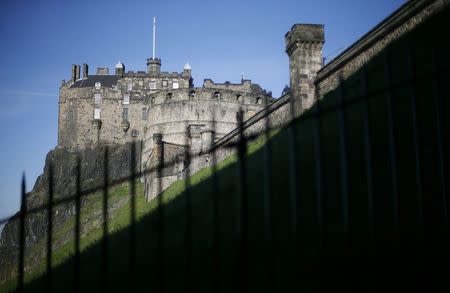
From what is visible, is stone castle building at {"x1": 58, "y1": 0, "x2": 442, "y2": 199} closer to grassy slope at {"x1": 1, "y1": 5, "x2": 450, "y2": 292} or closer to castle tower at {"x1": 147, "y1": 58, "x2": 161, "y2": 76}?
castle tower at {"x1": 147, "y1": 58, "x2": 161, "y2": 76}

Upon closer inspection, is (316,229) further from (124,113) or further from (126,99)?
(126,99)

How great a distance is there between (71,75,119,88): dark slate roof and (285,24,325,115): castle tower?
150ft

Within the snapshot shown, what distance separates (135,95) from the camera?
2188 inches

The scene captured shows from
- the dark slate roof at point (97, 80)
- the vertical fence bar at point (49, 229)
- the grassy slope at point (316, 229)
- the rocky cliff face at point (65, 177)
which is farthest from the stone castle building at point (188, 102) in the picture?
the rocky cliff face at point (65, 177)

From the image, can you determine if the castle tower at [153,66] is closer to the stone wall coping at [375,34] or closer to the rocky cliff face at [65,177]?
the rocky cliff face at [65,177]

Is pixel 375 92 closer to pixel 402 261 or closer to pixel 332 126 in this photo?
pixel 402 261

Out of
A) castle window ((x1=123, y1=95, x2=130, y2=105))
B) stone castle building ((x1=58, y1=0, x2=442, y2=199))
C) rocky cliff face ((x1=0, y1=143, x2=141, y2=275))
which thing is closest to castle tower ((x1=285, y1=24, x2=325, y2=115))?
stone castle building ((x1=58, y1=0, x2=442, y2=199))

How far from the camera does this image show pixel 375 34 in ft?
48.6

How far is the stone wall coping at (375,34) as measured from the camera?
13477 mm

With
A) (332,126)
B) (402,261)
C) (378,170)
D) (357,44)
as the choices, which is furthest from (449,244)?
(357,44)

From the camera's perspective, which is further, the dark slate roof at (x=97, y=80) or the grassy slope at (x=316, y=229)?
the dark slate roof at (x=97, y=80)

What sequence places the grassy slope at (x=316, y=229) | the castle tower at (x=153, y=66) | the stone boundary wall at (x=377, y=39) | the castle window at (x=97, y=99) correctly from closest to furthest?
1. the grassy slope at (x=316, y=229)
2. the stone boundary wall at (x=377, y=39)
3. the castle window at (x=97, y=99)
4. the castle tower at (x=153, y=66)

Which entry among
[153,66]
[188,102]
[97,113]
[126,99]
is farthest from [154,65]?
[188,102]

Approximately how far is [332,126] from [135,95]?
4772 cm
